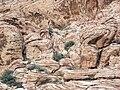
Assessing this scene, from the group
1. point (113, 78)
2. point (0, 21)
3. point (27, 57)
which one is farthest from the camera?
point (0, 21)

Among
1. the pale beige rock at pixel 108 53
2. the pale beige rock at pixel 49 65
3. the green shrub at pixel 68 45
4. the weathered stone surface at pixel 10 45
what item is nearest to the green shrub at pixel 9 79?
the pale beige rock at pixel 49 65

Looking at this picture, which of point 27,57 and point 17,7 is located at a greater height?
point 17,7

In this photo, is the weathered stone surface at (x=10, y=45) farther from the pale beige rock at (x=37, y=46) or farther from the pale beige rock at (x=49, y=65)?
the pale beige rock at (x=49, y=65)

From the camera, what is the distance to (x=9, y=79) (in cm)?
2983

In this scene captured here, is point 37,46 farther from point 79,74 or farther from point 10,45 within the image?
point 79,74

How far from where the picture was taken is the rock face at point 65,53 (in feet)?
86.9

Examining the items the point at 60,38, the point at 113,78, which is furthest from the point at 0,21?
the point at 113,78

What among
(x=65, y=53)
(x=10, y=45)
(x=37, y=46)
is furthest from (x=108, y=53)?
(x=10, y=45)

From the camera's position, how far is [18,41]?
119 feet

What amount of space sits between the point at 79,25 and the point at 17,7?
14.1m

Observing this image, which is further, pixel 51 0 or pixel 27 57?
pixel 51 0

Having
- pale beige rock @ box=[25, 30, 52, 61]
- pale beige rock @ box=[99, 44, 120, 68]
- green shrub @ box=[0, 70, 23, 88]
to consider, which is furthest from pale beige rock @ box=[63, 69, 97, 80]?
pale beige rock @ box=[25, 30, 52, 61]

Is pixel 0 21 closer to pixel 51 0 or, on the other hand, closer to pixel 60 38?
pixel 60 38

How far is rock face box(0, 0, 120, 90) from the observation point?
1043 inches
